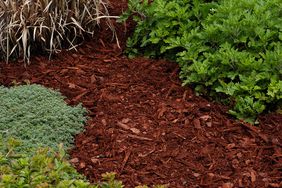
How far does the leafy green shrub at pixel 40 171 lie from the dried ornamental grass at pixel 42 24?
5.28ft

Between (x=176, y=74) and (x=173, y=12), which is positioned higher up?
(x=173, y=12)

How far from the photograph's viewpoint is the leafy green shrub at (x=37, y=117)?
431 cm

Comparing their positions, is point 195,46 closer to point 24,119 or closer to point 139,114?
point 139,114

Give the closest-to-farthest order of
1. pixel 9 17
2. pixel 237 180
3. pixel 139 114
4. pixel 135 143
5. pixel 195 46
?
pixel 237 180, pixel 135 143, pixel 139 114, pixel 195 46, pixel 9 17

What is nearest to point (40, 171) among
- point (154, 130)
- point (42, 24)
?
point (154, 130)

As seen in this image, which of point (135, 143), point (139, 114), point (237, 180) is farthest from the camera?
point (139, 114)

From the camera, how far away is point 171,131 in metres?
4.45

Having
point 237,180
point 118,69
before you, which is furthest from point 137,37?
point 237,180

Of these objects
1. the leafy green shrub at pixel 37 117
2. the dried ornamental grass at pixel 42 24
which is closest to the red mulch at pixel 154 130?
the leafy green shrub at pixel 37 117

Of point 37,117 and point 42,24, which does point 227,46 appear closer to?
point 37,117

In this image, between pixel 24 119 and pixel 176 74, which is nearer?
pixel 24 119

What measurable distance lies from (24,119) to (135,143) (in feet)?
2.81

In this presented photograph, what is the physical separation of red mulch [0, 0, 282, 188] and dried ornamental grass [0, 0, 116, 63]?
218 millimetres

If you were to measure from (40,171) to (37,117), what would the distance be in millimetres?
886
